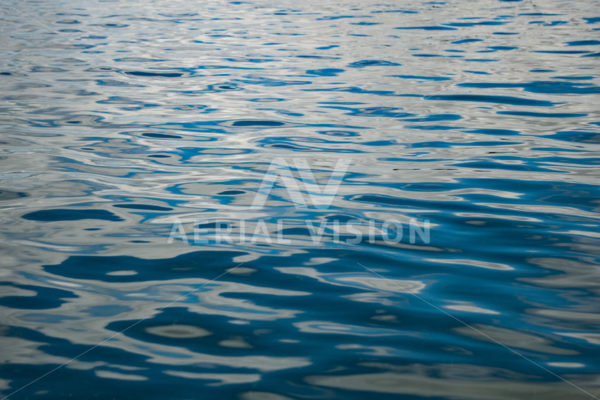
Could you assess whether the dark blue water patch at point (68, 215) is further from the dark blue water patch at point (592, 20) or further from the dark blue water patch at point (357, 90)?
the dark blue water patch at point (592, 20)

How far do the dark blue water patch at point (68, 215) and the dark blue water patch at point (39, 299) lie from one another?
0.98 metres

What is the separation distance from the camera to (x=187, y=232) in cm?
371

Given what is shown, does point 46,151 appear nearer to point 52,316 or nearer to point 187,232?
point 187,232

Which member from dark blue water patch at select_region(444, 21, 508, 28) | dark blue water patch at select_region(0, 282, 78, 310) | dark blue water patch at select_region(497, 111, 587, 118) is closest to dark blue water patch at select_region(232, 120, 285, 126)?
dark blue water patch at select_region(497, 111, 587, 118)

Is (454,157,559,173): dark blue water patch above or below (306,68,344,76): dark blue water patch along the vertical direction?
below

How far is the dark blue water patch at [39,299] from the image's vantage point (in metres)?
2.80

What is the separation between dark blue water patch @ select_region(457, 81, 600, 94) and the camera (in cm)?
784

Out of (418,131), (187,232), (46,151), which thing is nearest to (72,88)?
(46,151)

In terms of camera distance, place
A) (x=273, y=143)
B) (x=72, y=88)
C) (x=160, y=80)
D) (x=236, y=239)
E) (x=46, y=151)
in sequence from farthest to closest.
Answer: (x=160, y=80)
(x=72, y=88)
(x=273, y=143)
(x=46, y=151)
(x=236, y=239)

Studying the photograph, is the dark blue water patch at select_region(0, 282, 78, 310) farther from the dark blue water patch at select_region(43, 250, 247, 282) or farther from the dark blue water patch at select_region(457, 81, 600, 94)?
the dark blue water patch at select_region(457, 81, 600, 94)

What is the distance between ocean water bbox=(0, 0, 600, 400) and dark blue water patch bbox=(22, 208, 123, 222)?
0.02 meters

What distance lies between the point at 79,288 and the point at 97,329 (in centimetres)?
44

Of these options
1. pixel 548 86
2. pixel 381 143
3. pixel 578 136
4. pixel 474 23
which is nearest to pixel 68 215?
pixel 381 143

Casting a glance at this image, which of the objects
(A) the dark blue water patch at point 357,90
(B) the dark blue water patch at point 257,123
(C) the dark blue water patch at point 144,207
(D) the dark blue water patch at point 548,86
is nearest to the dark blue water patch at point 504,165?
(B) the dark blue water patch at point 257,123
